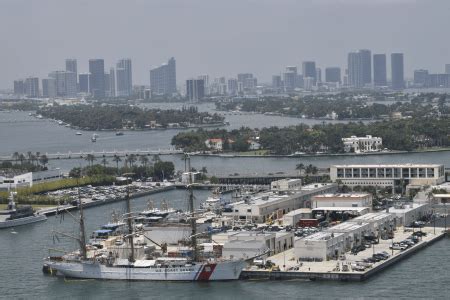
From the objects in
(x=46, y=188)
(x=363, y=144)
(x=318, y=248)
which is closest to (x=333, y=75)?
(x=363, y=144)

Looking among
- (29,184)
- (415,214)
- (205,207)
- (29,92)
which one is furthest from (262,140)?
(29,92)

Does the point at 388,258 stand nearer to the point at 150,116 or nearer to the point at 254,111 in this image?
the point at 150,116

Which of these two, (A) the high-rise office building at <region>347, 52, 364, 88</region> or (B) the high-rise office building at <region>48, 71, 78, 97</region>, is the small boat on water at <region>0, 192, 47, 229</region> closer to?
(B) the high-rise office building at <region>48, 71, 78, 97</region>

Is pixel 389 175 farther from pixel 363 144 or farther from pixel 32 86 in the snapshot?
A: pixel 32 86

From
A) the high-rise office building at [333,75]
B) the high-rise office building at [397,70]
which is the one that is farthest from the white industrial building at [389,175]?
the high-rise office building at [333,75]

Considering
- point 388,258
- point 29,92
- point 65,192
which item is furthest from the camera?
point 29,92

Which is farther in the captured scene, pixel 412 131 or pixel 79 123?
pixel 79 123

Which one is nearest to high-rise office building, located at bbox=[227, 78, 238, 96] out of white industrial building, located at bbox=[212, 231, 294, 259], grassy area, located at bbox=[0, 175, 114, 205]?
grassy area, located at bbox=[0, 175, 114, 205]
